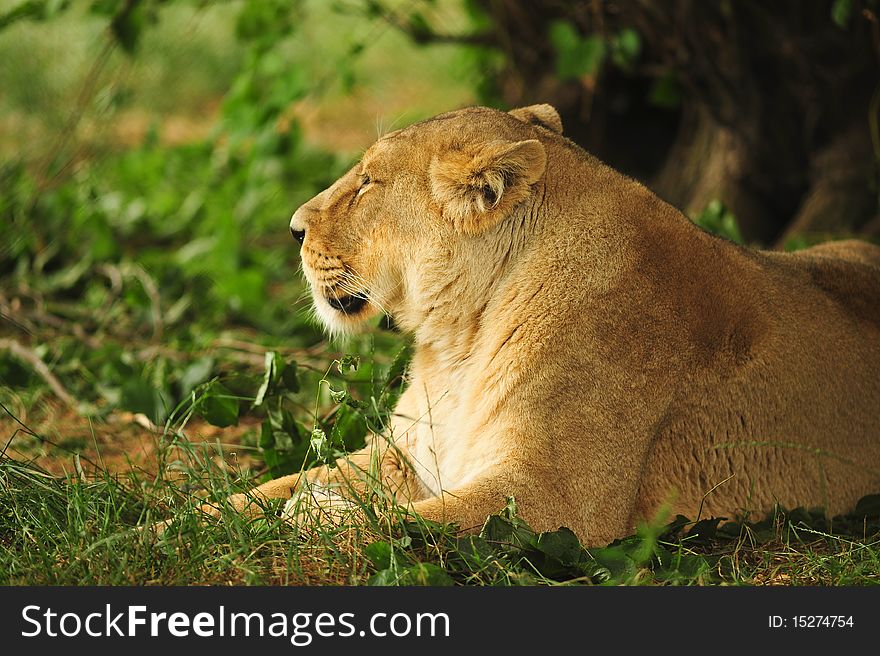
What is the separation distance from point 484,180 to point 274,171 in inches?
132

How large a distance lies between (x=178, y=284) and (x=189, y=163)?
2.01 metres

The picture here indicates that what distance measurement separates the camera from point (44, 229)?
683 centimetres

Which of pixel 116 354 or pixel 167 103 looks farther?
pixel 167 103

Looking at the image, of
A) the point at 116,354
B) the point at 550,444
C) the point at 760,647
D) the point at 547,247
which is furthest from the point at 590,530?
the point at 116,354

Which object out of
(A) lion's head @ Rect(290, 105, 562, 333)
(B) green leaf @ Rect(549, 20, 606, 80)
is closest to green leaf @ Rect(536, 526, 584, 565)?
(A) lion's head @ Rect(290, 105, 562, 333)

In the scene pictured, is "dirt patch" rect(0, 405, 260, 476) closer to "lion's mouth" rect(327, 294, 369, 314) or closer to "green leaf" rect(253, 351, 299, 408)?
"green leaf" rect(253, 351, 299, 408)

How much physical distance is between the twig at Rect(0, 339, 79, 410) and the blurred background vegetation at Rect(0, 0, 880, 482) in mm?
14

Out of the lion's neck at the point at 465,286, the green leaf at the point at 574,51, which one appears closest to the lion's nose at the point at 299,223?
the lion's neck at the point at 465,286

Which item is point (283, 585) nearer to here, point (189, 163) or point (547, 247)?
point (547, 247)

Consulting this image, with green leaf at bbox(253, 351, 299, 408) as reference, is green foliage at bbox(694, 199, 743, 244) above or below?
above

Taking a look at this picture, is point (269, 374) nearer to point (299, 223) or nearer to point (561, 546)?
point (299, 223)

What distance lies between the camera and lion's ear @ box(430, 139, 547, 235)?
3404mm

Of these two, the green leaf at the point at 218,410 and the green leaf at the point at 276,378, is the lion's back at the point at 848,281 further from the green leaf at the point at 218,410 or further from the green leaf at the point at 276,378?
the green leaf at the point at 218,410

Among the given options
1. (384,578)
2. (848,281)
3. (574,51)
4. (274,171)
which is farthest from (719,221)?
(384,578)
